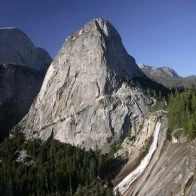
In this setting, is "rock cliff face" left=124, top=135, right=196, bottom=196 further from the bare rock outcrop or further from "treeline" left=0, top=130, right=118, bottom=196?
"treeline" left=0, top=130, right=118, bottom=196

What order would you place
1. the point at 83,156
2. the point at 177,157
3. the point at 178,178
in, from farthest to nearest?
the point at 83,156 < the point at 177,157 < the point at 178,178

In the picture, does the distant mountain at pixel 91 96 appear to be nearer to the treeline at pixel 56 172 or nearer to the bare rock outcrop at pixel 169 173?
the treeline at pixel 56 172

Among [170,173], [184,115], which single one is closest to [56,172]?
[184,115]

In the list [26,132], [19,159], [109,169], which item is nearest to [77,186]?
[109,169]

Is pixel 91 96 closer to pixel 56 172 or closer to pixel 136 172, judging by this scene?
pixel 56 172

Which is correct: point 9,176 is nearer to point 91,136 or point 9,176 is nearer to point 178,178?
point 91,136

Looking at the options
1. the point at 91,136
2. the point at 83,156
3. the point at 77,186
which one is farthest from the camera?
the point at 91,136

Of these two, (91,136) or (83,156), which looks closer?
(83,156)
